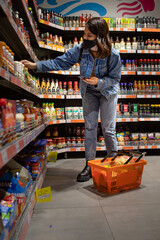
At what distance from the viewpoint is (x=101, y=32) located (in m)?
2.12

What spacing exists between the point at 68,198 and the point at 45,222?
0.46m

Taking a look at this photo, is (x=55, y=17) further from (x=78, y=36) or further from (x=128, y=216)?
(x=128, y=216)

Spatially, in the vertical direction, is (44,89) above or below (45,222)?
above

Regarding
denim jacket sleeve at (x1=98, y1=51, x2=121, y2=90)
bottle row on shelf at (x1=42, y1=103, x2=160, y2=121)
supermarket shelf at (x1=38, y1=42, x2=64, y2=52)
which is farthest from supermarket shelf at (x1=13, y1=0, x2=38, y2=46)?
bottle row on shelf at (x1=42, y1=103, x2=160, y2=121)

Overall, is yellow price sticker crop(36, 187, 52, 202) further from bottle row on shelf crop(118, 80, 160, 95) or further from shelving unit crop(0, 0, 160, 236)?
bottle row on shelf crop(118, 80, 160, 95)

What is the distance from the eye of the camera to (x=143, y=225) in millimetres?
1438

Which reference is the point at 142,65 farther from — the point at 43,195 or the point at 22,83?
the point at 43,195

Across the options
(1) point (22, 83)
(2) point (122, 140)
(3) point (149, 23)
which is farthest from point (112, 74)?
(3) point (149, 23)

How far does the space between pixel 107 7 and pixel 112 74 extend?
2.95m

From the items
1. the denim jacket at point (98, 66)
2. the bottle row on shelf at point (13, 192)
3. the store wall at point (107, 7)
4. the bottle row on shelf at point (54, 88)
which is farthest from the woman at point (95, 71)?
the store wall at point (107, 7)

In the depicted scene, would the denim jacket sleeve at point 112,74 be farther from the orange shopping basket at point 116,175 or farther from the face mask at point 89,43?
the orange shopping basket at point 116,175

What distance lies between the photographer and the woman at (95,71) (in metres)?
2.13

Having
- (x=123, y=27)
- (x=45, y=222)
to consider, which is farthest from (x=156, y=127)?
(x=45, y=222)

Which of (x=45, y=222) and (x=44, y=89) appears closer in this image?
(x=45, y=222)
